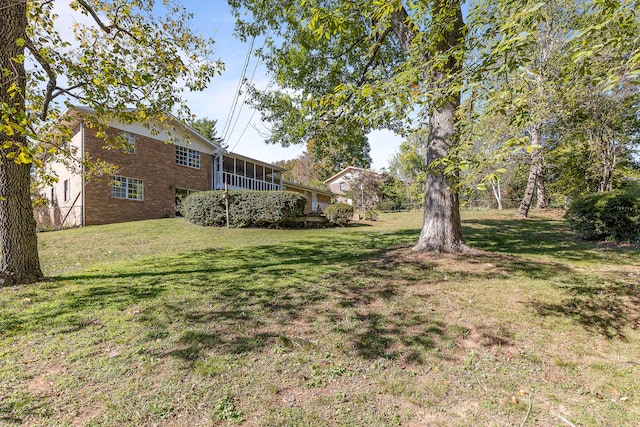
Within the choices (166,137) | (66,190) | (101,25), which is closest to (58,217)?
(66,190)

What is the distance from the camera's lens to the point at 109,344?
10.4 feet

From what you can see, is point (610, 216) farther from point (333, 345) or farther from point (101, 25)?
point (101, 25)

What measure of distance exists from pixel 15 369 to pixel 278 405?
8.29 ft

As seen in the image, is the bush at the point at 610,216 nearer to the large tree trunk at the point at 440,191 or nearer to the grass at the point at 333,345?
the grass at the point at 333,345

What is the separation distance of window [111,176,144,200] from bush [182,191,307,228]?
4637 millimetres

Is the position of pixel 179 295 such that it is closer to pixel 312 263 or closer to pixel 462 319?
pixel 312 263

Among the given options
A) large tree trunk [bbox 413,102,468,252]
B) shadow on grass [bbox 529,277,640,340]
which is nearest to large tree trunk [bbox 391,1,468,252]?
large tree trunk [bbox 413,102,468,252]

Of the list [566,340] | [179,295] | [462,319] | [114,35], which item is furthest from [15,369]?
[114,35]

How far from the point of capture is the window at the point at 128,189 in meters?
15.6

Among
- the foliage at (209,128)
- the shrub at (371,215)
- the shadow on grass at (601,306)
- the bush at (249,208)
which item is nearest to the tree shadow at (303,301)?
the shadow on grass at (601,306)

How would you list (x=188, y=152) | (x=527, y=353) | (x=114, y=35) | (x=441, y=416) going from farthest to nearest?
1. (x=188, y=152)
2. (x=114, y=35)
3. (x=527, y=353)
4. (x=441, y=416)

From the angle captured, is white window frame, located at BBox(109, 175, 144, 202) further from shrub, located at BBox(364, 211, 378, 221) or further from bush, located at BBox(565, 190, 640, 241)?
bush, located at BBox(565, 190, 640, 241)

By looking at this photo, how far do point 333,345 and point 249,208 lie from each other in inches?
438

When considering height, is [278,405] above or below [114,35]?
below
